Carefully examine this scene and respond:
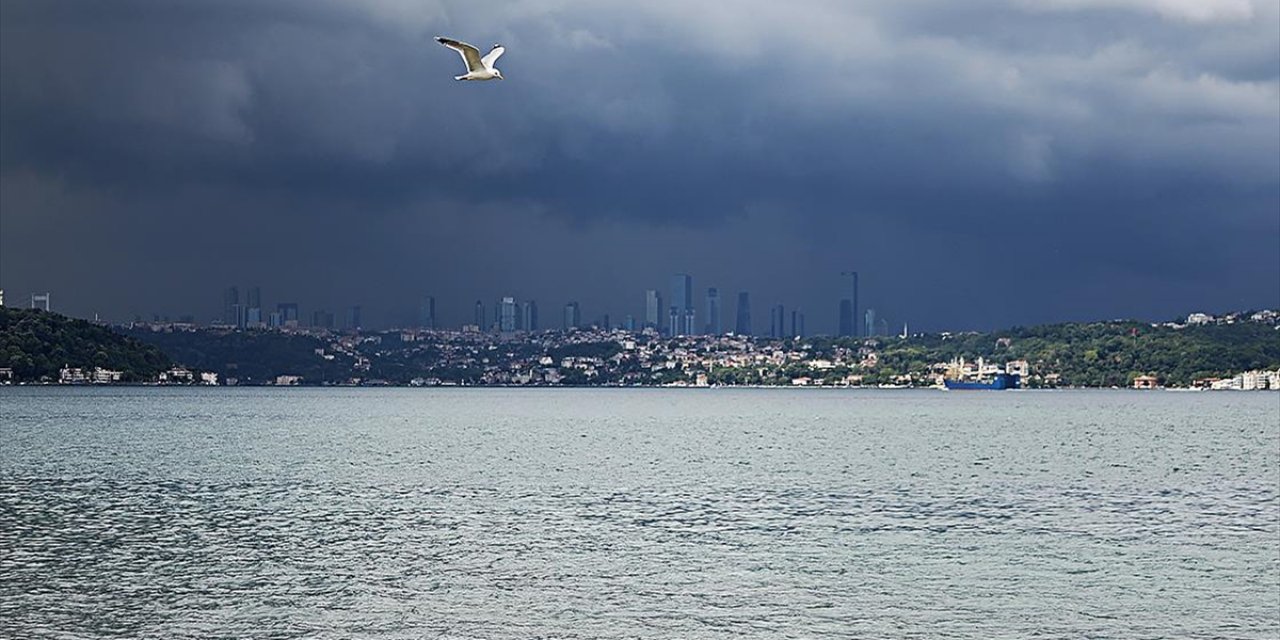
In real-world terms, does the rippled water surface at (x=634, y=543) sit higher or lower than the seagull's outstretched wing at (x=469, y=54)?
lower

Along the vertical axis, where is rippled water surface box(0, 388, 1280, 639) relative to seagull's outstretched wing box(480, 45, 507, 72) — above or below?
below

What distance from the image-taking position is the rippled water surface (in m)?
31.7

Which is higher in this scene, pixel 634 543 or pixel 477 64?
pixel 477 64

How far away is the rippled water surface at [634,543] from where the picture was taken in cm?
3172

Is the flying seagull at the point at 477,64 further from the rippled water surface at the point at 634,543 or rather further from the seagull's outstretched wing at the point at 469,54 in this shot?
the rippled water surface at the point at 634,543

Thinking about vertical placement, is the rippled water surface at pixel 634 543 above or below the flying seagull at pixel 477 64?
below

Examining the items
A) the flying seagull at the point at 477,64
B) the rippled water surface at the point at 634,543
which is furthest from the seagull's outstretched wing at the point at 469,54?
the rippled water surface at the point at 634,543

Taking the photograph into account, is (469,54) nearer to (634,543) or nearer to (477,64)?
(477,64)

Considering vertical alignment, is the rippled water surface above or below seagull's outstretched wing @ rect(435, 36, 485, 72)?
below

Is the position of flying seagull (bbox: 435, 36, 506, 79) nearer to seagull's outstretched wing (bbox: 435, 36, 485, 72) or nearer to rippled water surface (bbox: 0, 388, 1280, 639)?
seagull's outstretched wing (bbox: 435, 36, 485, 72)

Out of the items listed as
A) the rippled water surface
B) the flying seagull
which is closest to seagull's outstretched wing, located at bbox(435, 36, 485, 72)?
the flying seagull

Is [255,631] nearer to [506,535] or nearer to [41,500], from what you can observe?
[506,535]

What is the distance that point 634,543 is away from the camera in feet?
143

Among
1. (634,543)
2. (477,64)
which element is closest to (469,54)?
(477,64)
